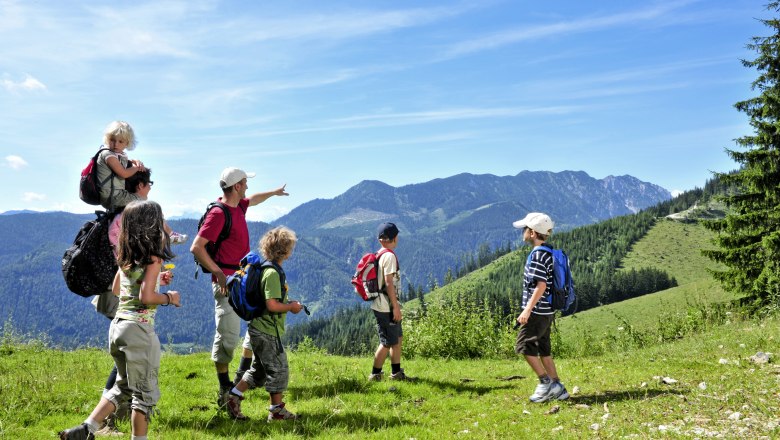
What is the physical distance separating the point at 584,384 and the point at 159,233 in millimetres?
7055

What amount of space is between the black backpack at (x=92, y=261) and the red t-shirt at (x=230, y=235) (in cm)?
119

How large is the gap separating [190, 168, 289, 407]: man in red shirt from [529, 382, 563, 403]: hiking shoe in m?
4.46

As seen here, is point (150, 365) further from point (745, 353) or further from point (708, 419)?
point (745, 353)

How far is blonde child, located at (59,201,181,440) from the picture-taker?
5.26 meters

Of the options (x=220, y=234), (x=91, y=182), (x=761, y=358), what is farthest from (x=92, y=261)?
(x=761, y=358)

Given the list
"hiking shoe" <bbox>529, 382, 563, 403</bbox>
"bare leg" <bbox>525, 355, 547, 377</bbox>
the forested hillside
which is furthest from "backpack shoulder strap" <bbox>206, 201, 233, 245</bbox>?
the forested hillside

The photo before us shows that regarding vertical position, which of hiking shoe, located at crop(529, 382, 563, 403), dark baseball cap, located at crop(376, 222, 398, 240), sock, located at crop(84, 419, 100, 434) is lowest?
hiking shoe, located at crop(529, 382, 563, 403)

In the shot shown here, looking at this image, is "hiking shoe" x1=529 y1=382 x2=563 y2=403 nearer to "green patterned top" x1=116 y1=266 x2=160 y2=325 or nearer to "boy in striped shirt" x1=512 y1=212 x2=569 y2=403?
"boy in striped shirt" x1=512 y1=212 x2=569 y2=403

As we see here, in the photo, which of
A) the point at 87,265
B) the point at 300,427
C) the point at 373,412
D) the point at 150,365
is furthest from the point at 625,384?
the point at 87,265

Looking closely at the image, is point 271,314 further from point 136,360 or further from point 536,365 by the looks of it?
point 536,365

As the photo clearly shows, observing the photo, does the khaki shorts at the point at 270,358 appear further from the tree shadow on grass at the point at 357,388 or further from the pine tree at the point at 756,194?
the pine tree at the point at 756,194

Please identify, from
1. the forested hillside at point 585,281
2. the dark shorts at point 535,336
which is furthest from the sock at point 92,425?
the forested hillside at point 585,281

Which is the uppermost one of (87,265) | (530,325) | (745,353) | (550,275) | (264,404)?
(87,265)

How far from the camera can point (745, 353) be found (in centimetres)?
995
